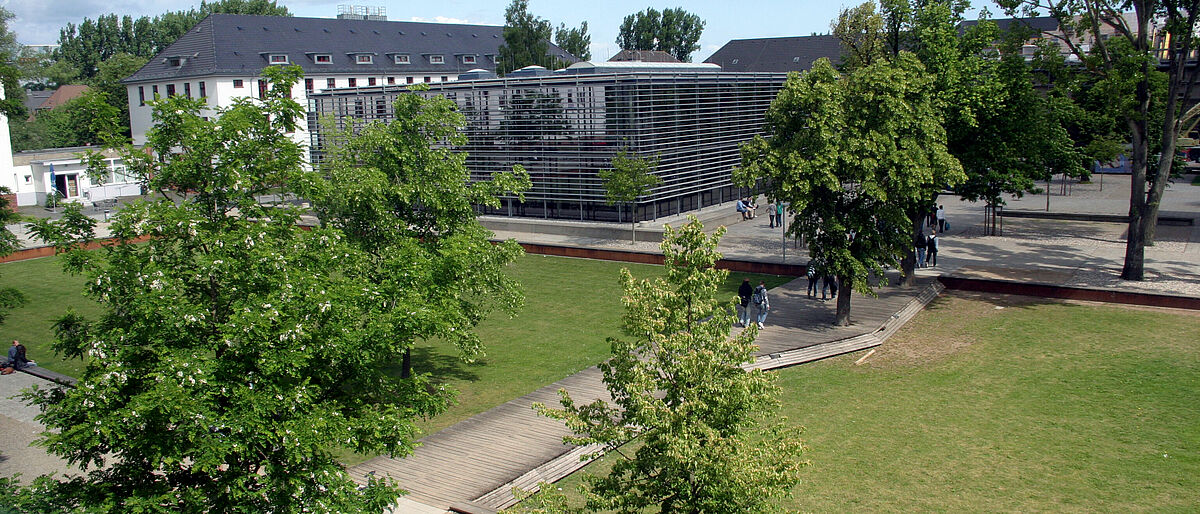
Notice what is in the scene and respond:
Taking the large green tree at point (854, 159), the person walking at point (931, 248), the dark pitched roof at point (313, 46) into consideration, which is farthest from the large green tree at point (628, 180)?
the dark pitched roof at point (313, 46)

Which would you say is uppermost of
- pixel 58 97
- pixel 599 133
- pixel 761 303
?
pixel 58 97

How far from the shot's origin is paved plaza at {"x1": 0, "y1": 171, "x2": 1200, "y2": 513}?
1512cm

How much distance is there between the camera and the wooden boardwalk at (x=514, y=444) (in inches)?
564

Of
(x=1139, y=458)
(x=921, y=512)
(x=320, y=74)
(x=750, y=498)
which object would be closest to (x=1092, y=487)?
(x=1139, y=458)

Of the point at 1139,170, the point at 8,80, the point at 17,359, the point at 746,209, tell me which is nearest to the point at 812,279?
the point at 1139,170

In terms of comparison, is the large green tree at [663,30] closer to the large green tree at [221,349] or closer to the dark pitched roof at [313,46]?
the dark pitched roof at [313,46]

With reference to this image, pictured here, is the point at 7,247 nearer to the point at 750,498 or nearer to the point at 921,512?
the point at 750,498

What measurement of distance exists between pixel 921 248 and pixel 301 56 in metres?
52.5

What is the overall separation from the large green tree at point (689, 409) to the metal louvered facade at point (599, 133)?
27.7m

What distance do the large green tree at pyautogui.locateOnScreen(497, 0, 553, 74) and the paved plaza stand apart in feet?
90.3

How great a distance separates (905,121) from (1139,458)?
384 inches

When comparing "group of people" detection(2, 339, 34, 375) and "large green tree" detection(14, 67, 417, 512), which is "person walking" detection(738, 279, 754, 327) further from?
"group of people" detection(2, 339, 34, 375)

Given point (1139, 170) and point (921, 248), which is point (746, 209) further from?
point (1139, 170)

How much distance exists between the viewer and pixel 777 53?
77812 millimetres
